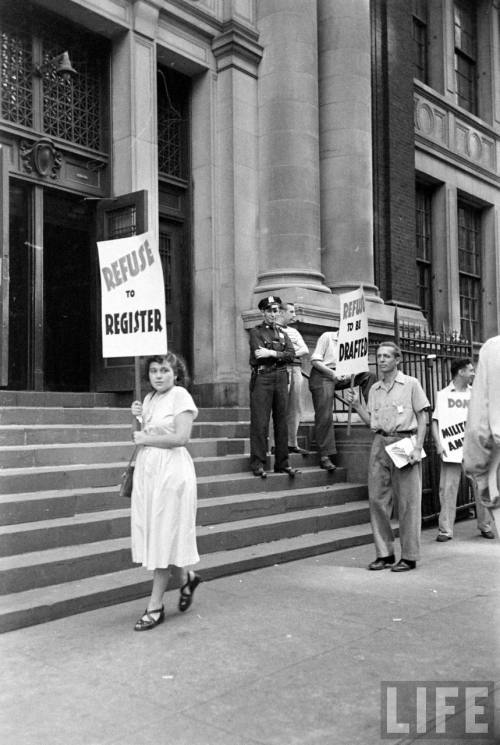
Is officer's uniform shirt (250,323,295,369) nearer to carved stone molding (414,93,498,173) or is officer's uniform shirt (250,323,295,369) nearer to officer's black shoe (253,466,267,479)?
officer's black shoe (253,466,267,479)

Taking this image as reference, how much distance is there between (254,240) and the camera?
42.8 ft

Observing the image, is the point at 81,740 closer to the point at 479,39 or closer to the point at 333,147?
the point at 333,147

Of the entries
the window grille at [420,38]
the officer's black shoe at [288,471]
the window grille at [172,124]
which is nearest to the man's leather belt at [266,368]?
the officer's black shoe at [288,471]

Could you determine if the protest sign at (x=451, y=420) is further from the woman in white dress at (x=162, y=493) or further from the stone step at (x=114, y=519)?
the woman in white dress at (x=162, y=493)

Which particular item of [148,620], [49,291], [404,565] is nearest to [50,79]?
[49,291]

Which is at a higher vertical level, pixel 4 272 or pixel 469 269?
pixel 469 269

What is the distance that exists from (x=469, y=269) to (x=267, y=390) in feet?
39.5

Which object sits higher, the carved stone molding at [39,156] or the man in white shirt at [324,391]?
the carved stone molding at [39,156]

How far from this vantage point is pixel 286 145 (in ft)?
42.6

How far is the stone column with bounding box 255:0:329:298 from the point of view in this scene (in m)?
13.0

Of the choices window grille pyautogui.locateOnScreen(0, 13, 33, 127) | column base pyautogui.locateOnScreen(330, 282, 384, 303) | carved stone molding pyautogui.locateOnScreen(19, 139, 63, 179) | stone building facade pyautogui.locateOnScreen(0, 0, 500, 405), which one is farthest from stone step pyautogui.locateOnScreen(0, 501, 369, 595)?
window grille pyautogui.locateOnScreen(0, 13, 33, 127)

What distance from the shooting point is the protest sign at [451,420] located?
30.6ft

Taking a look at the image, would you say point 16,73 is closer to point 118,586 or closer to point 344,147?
point 344,147

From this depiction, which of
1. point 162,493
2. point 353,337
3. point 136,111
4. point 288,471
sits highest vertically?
point 136,111
